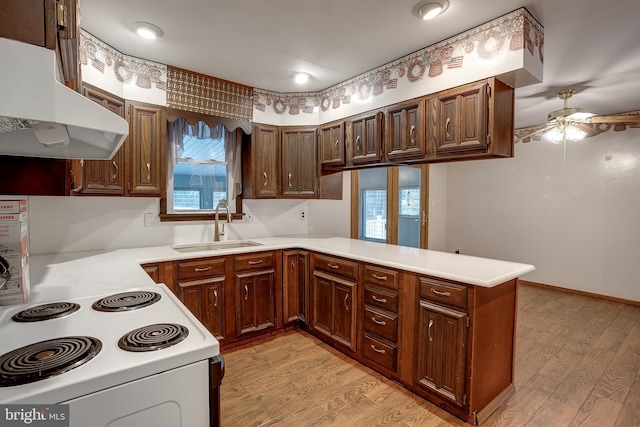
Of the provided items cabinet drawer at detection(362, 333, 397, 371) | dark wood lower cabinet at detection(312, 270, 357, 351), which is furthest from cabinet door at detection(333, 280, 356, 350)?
cabinet drawer at detection(362, 333, 397, 371)

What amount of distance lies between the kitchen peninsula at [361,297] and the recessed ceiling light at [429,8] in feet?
5.27

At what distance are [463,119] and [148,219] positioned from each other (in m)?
2.80

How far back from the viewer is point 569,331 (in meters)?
3.23

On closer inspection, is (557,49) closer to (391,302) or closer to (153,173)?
(391,302)

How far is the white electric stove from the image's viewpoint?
785mm

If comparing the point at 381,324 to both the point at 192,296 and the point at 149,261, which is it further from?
the point at 149,261

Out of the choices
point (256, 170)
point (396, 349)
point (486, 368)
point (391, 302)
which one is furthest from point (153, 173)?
point (486, 368)

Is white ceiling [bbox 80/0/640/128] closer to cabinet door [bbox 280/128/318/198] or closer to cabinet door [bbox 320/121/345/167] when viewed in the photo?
cabinet door [bbox 320/121/345/167]

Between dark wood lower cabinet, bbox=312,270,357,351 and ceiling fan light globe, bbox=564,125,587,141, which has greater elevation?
ceiling fan light globe, bbox=564,125,587,141

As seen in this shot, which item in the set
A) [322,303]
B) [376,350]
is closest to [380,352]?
[376,350]

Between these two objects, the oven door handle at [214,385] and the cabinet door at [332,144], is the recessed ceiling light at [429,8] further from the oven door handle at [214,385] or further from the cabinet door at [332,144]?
the oven door handle at [214,385]

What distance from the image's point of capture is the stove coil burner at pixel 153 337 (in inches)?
37.2

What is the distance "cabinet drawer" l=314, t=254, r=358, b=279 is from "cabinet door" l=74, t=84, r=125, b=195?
5.71 ft

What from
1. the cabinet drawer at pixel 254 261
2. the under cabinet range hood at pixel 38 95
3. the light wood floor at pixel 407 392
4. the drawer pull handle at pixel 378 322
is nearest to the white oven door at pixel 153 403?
the under cabinet range hood at pixel 38 95
